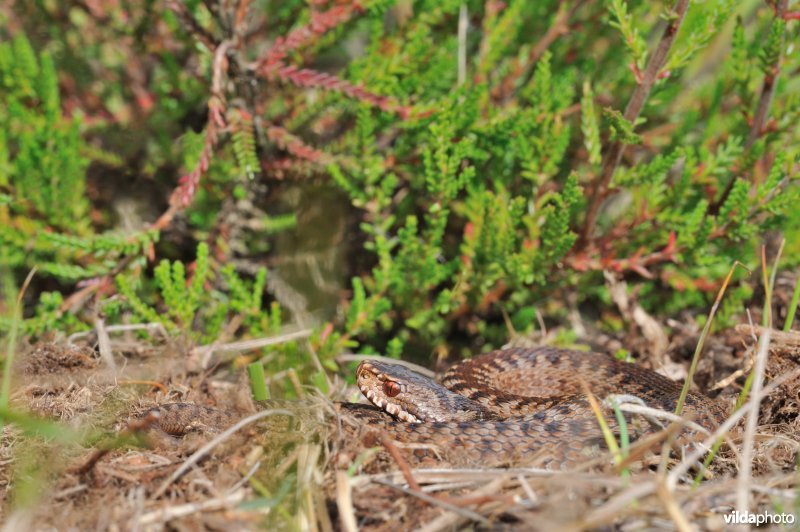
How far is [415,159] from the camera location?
13.9 ft

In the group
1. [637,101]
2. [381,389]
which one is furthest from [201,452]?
[637,101]

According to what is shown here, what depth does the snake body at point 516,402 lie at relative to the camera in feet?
9.48

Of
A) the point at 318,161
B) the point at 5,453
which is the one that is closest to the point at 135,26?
the point at 318,161

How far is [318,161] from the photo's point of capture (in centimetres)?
419

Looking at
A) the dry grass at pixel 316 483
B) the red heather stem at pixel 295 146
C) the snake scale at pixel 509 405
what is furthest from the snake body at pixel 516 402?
the red heather stem at pixel 295 146

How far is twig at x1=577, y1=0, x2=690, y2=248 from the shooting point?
3.30 meters

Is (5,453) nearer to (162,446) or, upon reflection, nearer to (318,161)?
(162,446)

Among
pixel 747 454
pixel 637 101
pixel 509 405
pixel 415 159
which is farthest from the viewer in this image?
pixel 415 159

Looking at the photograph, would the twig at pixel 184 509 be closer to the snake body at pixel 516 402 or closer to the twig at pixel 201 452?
the twig at pixel 201 452

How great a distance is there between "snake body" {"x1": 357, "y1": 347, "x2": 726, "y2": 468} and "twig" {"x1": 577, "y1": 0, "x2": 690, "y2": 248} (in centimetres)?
73

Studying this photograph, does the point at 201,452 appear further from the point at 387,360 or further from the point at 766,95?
the point at 766,95

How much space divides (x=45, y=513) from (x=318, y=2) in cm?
298

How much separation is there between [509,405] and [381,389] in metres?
0.65

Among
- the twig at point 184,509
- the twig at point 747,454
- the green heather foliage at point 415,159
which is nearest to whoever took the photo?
the twig at point 747,454
